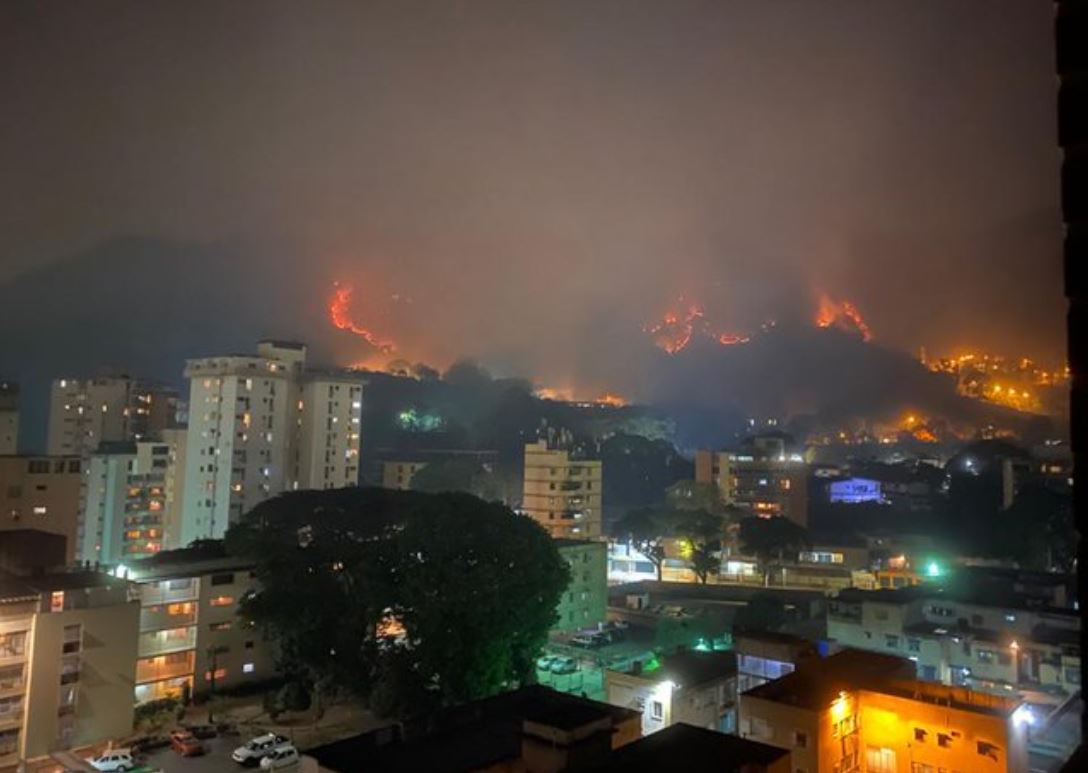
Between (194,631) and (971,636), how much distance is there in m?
15.7

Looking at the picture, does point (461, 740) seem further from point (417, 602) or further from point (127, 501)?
point (127, 501)

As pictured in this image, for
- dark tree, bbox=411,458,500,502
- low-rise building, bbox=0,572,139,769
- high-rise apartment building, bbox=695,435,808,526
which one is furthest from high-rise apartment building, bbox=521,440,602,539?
low-rise building, bbox=0,572,139,769

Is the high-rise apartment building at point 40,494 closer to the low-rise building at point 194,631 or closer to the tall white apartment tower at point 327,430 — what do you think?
the low-rise building at point 194,631

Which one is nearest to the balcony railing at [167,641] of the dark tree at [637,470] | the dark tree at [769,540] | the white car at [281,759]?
the white car at [281,759]

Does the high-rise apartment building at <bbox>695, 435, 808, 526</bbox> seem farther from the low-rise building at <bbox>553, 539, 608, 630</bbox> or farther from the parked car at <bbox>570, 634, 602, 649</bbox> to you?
the parked car at <bbox>570, 634, 602, 649</bbox>

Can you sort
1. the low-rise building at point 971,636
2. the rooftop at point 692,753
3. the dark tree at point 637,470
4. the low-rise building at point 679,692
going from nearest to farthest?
the rooftop at point 692,753 < the low-rise building at point 679,692 < the low-rise building at point 971,636 < the dark tree at point 637,470

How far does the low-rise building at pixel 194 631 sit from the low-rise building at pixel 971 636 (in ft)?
42.7

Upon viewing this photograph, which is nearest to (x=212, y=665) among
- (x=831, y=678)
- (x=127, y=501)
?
(x=831, y=678)

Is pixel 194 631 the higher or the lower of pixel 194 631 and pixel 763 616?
the higher

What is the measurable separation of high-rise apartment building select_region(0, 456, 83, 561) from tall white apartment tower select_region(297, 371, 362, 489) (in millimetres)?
9629

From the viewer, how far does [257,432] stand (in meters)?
29.0

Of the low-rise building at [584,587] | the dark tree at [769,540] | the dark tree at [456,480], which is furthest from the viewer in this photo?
the dark tree at [456,480]

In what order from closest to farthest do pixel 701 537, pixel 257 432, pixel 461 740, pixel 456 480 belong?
1. pixel 461 740
2. pixel 701 537
3. pixel 257 432
4. pixel 456 480

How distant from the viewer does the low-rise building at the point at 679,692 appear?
Answer: 1209 centimetres
